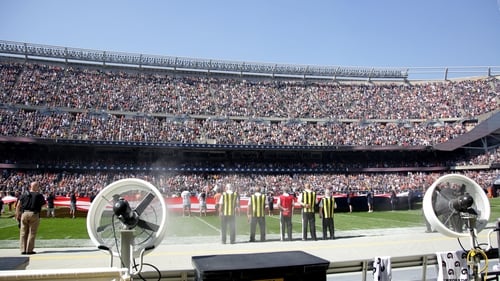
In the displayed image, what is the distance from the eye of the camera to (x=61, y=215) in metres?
18.7

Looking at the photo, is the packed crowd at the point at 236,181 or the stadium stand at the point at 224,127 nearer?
the packed crowd at the point at 236,181

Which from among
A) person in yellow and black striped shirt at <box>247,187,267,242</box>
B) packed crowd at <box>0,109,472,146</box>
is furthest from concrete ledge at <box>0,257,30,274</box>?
packed crowd at <box>0,109,472,146</box>

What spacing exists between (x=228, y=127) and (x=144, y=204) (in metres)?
35.8

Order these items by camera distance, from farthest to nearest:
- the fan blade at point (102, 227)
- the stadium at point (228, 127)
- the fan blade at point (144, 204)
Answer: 1. the stadium at point (228, 127)
2. the fan blade at point (144, 204)
3. the fan blade at point (102, 227)

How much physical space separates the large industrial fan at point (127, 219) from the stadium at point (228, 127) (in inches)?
834

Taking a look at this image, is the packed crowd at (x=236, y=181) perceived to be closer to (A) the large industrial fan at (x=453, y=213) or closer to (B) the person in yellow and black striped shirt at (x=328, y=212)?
(B) the person in yellow and black striped shirt at (x=328, y=212)

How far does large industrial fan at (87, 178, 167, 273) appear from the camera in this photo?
12.7 feet

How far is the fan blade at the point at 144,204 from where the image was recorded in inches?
163

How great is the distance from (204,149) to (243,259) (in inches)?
1268

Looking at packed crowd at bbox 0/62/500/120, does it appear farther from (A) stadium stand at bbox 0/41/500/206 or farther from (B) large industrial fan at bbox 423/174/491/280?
(B) large industrial fan at bbox 423/174/491/280

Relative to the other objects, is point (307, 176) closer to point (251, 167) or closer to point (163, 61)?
point (251, 167)

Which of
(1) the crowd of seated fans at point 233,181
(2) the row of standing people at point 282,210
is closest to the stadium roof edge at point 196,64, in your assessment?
(1) the crowd of seated fans at point 233,181

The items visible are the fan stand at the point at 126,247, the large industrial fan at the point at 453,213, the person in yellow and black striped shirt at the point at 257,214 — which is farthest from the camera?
the person in yellow and black striped shirt at the point at 257,214

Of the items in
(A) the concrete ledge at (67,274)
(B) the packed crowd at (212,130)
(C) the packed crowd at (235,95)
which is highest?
(C) the packed crowd at (235,95)
